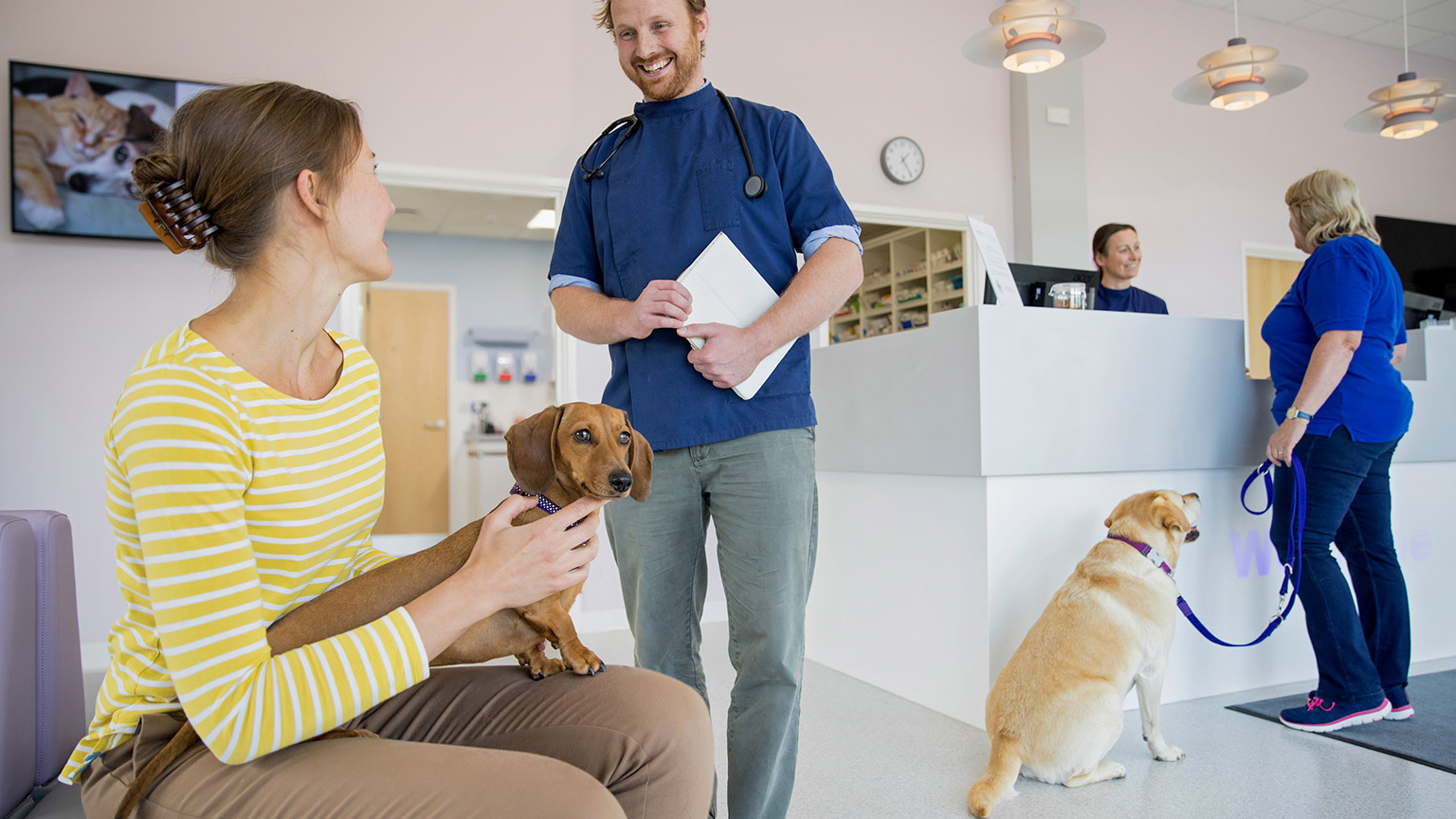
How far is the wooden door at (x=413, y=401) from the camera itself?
820 cm

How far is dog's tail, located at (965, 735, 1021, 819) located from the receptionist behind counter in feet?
9.34

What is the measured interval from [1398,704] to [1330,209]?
4.88ft

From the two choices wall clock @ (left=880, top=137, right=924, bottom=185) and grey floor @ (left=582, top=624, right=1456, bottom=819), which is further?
wall clock @ (left=880, top=137, right=924, bottom=185)

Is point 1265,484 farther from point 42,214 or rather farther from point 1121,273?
point 42,214

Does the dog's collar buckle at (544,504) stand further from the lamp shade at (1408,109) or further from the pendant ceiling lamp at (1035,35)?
the lamp shade at (1408,109)

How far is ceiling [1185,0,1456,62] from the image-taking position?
5945 millimetres

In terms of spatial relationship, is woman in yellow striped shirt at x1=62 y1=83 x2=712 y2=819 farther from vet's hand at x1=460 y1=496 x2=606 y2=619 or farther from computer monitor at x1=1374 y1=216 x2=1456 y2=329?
computer monitor at x1=1374 y1=216 x2=1456 y2=329

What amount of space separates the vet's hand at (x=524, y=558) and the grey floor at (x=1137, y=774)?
1.06m

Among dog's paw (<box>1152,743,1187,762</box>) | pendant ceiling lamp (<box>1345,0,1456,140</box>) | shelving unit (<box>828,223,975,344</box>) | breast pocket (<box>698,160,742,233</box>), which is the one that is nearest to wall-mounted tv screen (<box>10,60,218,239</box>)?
breast pocket (<box>698,160,742,233</box>)

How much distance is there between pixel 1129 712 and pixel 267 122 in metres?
2.81

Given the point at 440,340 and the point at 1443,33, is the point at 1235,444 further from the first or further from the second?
the point at 440,340

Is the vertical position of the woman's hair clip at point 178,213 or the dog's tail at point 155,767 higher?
the woman's hair clip at point 178,213

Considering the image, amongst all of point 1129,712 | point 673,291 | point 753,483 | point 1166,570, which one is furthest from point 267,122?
point 1129,712

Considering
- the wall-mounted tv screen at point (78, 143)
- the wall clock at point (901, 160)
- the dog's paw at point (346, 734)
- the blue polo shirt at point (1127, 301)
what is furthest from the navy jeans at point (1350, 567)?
the wall-mounted tv screen at point (78, 143)
